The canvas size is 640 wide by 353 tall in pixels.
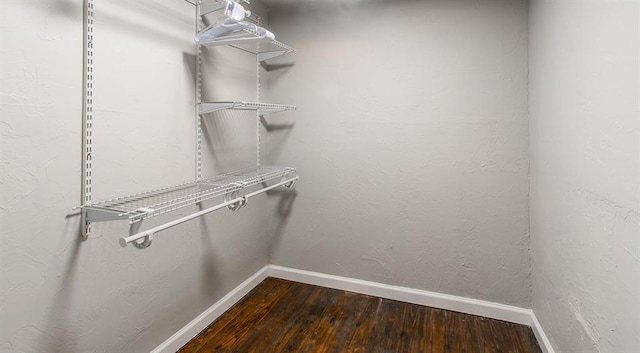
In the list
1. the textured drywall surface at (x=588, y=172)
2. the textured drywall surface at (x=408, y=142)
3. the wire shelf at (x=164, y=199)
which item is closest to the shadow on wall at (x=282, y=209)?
the textured drywall surface at (x=408, y=142)

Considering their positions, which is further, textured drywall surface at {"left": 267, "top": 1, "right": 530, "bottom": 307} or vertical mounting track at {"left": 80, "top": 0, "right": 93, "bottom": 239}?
textured drywall surface at {"left": 267, "top": 1, "right": 530, "bottom": 307}

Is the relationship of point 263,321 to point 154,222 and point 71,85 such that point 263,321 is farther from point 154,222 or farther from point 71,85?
point 71,85

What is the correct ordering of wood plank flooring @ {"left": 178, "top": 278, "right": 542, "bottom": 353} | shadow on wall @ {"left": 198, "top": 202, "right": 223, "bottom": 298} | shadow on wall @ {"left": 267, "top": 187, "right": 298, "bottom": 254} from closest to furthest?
wood plank flooring @ {"left": 178, "top": 278, "right": 542, "bottom": 353}
shadow on wall @ {"left": 198, "top": 202, "right": 223, "bottom": 298}
shadow on wall @ {"left": 267, "top": 187, "right": 298, "bottom": 254}

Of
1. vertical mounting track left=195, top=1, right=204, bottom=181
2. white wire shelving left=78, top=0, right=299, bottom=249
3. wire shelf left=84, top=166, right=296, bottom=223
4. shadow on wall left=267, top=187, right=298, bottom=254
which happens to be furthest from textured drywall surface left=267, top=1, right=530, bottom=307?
vertical mounting track left=195, top=1, right=204, bottom=181

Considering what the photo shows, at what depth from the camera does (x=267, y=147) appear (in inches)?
101

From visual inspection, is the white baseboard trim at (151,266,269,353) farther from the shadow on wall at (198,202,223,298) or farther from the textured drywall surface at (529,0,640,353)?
the textured drywall surface at (529,0,640,353)

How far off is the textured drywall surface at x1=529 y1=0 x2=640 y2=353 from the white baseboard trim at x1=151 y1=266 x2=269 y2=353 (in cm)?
180

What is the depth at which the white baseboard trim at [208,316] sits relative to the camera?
1.70 m

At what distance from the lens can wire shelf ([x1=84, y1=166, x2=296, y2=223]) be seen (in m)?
1.18

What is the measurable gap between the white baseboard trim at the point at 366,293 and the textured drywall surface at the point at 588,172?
22 cm

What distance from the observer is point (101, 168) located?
131 centimetres

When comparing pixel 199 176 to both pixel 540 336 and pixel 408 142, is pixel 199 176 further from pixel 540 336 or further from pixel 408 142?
pixel 540 336

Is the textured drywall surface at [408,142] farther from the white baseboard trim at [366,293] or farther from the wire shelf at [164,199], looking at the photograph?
the wire shelf at [164,199]

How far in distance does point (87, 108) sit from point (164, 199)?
1.53ft
